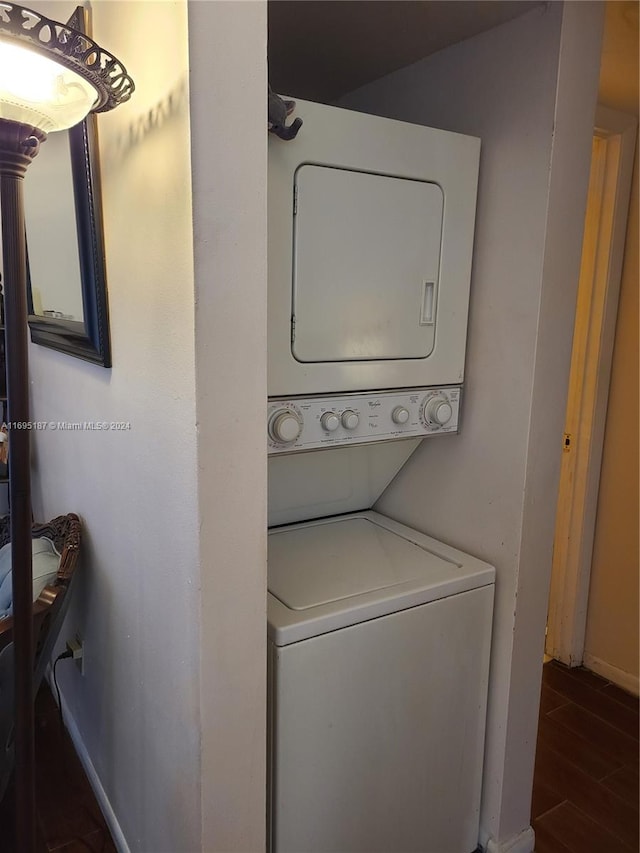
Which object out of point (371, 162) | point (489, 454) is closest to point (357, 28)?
point (371, 162)

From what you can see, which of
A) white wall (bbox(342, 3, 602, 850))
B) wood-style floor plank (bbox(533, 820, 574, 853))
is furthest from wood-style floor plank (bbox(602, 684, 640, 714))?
white wall (bbox(342, 3, 602, 850))

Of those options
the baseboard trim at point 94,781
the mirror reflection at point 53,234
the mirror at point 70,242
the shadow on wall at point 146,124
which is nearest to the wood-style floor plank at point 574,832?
the baseboard trim at point 94,781

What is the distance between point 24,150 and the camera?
97 cm

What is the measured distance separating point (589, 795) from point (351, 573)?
1.21m

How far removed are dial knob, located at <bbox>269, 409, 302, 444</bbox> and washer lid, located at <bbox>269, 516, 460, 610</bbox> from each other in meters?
0.34

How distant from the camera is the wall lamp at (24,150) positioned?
86cm

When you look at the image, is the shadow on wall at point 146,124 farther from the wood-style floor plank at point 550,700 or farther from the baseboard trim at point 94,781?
the wood-style floor plank at point 550,700

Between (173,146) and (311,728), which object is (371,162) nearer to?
(173,146)

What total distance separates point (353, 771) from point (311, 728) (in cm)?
19

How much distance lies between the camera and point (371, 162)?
1.31 meters

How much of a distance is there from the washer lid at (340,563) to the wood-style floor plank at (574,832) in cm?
92

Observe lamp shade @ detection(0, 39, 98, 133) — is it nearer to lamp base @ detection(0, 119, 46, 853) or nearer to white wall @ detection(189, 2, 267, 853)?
lamp base @ detection(0, 119, 46, 853)

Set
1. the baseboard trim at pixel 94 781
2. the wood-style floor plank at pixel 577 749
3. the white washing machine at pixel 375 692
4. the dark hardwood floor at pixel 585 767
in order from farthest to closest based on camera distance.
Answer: the wood-style floor plank at pixel 577 749, the dark hardwood floor at pixel 585 767, the baseboard trim at pixel 94 781, the white washing machine at pixel 375 692

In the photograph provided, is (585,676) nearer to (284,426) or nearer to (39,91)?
(284,426)
